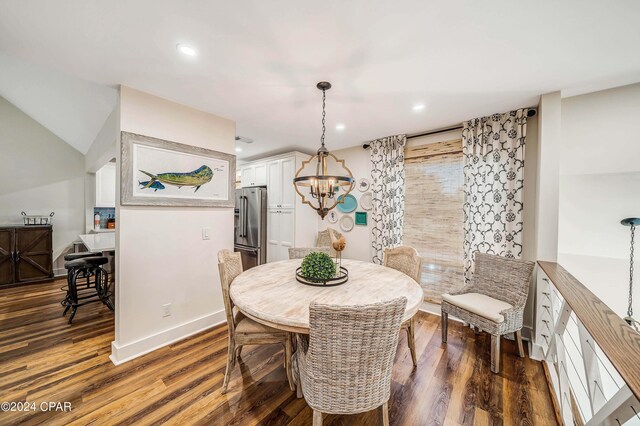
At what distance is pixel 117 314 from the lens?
2186mm

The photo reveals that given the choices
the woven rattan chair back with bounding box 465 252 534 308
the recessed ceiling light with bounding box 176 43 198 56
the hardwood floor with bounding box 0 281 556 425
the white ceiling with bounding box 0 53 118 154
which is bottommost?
the hardwood floor with bounding box 0 281 556 425

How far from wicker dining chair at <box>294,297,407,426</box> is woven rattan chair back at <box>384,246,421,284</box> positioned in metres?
1.26

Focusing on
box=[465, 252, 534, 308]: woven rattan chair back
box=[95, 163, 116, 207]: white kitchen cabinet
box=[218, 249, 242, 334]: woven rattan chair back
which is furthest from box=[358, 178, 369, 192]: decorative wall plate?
box=[95, 163, 116, 207]: white kitchen cabinet

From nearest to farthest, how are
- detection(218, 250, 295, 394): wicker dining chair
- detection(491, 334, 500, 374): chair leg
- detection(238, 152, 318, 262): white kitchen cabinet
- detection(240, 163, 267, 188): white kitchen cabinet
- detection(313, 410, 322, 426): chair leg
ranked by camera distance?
detection(313, 410, 322, 426): chair leg, detection(218, 250, 295, 394): wicker dining chair, detection(491, 334, 500, 374): chair leg, detection(238, 152, 318, 262): white kitchen cabinet, detection(240, 163, 267, 188): white kitchen cabinet

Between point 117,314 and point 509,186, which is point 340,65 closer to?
point 509,186

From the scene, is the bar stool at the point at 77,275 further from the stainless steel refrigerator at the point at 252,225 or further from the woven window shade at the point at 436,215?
the woven window shade at the point at 436,215

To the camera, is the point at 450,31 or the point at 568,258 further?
the point at 568,258

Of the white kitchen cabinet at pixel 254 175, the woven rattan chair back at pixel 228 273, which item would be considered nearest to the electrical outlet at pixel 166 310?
the woven rattan chair back at pixel 228 273

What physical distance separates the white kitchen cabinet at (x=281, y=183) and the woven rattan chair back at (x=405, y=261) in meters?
1.94

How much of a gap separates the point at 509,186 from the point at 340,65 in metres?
2.30

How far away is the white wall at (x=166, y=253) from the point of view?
2201 millimetres

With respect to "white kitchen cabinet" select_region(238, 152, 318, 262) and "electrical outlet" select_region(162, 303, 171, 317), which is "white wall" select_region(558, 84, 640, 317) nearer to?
"white kitchen cabinet" select_region(238, 152, 318, 262)

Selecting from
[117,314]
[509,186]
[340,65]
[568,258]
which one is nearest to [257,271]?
[117,314]

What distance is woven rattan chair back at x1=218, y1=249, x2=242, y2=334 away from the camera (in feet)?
5.80
